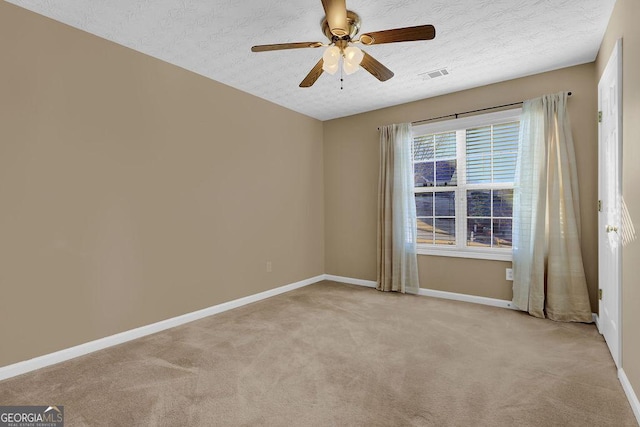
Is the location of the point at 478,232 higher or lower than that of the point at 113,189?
lower

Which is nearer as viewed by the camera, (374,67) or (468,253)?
(374,67)

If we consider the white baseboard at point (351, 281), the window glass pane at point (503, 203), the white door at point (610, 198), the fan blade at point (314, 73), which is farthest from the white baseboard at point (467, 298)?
the fan blade at point (314, 73)

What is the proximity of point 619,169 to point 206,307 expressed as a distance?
384 cm

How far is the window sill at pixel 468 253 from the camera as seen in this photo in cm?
382

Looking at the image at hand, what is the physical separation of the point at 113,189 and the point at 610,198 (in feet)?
13.7

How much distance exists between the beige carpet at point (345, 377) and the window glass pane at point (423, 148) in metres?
2.18

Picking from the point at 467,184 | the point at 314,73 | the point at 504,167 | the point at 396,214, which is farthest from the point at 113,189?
the point at 504,167

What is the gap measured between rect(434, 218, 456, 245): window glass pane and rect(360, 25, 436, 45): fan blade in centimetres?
274

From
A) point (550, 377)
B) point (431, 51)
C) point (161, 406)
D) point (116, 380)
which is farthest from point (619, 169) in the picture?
point (116, 380)

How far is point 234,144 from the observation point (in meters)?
3.93

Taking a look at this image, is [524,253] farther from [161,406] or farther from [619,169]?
[161,406]

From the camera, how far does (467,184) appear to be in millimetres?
4148

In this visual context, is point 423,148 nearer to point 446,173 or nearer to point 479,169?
point 446,173

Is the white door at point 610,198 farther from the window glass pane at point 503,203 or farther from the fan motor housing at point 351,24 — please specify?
the fan motor housing at point 351,24
